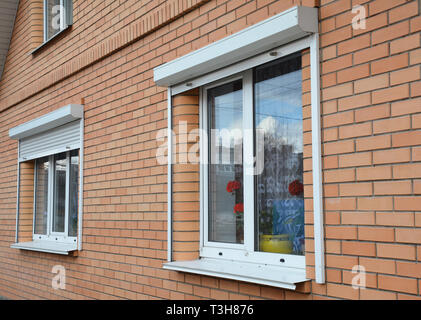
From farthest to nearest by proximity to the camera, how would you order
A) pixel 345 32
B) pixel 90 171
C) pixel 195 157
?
pixel 90 171, pixel 195 157, pixel 345 32

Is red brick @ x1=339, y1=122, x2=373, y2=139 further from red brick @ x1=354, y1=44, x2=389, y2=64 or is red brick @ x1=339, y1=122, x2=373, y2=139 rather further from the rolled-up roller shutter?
the rolled-up roller shutter

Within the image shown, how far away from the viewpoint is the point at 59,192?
728cm

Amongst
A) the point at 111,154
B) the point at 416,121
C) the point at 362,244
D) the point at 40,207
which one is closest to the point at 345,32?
the point at 416,121

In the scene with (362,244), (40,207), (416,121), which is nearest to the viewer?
(416,121)

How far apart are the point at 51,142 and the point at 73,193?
83 centimetres

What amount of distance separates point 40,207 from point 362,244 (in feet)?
19.8

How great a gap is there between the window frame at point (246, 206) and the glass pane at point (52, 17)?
12.5ft

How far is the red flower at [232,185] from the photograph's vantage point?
4.16 metres

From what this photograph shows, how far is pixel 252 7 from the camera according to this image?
3.81 metres

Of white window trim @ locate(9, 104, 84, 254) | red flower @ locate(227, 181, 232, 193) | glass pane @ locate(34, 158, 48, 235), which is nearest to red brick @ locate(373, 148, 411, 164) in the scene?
red flower @ locate(227, 181, 232, 193)

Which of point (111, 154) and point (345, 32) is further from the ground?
point (345, 32)

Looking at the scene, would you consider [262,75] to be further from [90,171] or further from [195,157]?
[90,171]
